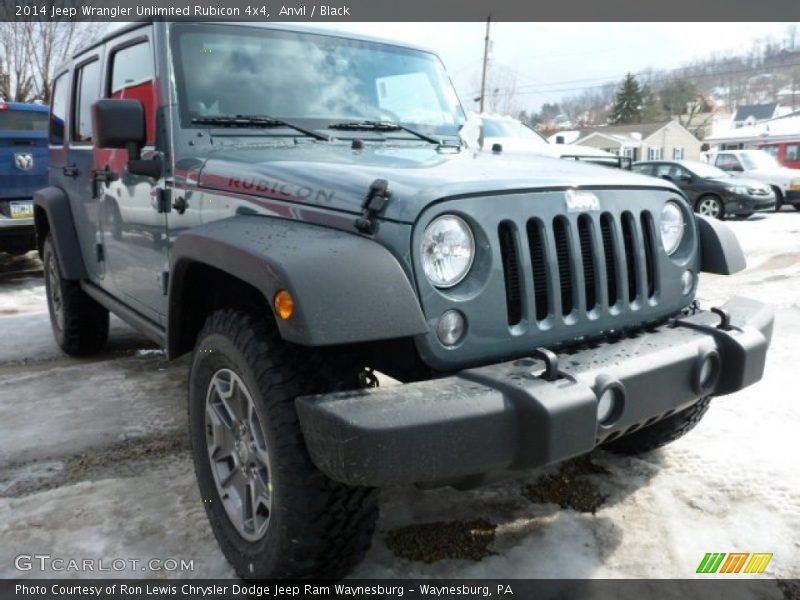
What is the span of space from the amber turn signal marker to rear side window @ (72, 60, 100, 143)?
2753 mm

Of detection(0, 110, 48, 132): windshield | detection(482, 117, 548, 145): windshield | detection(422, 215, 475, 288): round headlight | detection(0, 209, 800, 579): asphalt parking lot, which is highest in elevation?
detection(482, 117, 548, 145): windshield

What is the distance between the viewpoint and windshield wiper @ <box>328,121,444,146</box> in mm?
3088

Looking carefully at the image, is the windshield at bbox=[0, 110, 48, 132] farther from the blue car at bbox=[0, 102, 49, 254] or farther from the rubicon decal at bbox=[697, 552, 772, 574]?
the rubicon decal at bbox=[697, 552, 772, 574]

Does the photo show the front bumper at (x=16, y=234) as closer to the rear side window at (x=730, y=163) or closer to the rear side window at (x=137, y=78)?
the rear side window at (x=137, y=78)

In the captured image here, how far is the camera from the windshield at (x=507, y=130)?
1158 centimetres

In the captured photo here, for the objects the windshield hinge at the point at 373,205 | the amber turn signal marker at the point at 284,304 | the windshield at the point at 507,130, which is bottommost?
the amber turn signal marker at the point at 284,304

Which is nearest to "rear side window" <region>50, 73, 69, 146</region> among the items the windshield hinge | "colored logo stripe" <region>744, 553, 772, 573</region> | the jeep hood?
the jeep hood

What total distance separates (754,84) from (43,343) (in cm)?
9309

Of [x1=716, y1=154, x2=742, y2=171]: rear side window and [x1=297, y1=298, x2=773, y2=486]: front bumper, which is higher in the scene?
[x1=716, y1=154, x2=742, y2=171]: rear side window

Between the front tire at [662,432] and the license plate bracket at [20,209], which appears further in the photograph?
the license plate bracket at [20,209]

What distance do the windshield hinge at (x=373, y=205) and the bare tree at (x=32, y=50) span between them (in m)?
17.6

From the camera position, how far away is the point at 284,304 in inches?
72.4

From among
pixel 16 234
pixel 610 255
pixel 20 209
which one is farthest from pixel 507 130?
pixel 610 255

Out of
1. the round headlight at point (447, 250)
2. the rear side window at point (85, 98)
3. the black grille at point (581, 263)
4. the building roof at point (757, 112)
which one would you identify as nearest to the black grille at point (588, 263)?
the black grille at point (581, 263)
